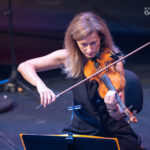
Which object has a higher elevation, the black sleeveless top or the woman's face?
the woman's face

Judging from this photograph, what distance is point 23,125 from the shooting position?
224cm

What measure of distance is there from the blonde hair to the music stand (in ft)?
1.12

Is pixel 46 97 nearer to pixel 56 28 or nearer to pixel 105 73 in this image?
pixel 105 73

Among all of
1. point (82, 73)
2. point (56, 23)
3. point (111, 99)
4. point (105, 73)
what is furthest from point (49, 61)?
point (56, 23)

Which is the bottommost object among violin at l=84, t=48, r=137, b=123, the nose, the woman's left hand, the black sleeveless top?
the black sleeveless top

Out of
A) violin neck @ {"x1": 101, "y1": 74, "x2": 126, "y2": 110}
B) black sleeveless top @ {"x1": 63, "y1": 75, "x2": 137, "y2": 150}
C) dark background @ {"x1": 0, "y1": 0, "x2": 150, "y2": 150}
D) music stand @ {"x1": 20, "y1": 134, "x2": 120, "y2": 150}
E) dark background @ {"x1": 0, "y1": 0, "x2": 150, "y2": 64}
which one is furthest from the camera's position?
dark background @ {"x1": 0, "y1": 0, "x2": 150, "y2": 64}

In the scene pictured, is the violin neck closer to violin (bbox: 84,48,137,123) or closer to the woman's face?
violin (bbox: 84,48,137,123)

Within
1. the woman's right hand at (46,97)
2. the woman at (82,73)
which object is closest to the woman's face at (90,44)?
the woman at (82,73)

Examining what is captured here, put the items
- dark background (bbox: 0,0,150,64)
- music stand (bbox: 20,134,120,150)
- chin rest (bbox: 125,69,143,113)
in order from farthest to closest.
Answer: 1. dark background (bbox: 0,0,150,64)
2. chin rest (bbox: 125,69,143,113)
3. music stand (bbox: 20,134,120,150)

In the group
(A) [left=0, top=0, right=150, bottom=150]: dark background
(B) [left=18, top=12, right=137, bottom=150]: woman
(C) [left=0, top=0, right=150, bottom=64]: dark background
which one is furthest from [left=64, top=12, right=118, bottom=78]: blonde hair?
(C) [left=0, top=0, right=150, bottom=64]: dark background

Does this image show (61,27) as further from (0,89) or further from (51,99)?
(51,99)

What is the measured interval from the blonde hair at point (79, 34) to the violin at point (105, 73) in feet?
0.14

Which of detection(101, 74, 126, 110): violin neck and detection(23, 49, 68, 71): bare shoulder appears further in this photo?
detection(23, 49, 68, 71): bare shoulder

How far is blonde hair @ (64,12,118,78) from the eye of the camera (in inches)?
45.0
